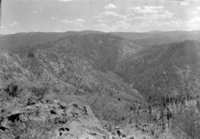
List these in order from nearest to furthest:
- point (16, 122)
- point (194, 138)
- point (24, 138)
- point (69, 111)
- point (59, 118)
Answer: point (24, 138), point (16, 122), point (59, 118), point (69, 111), point (194, 138)

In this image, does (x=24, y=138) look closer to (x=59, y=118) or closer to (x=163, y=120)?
(x=59, y=118)

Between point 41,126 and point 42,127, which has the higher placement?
point 42,127

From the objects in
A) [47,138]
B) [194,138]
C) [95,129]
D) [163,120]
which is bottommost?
[163,120]

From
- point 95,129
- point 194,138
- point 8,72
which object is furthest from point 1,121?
point 8,72

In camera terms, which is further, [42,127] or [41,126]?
[41,126]

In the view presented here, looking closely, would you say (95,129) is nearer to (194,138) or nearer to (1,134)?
(1,134)

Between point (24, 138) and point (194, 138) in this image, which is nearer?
point (24, 138)

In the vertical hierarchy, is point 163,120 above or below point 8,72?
below

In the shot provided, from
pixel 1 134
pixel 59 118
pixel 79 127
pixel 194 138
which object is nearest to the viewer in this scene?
pixel 1 134

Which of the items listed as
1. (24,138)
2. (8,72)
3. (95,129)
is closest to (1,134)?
(24,138)
